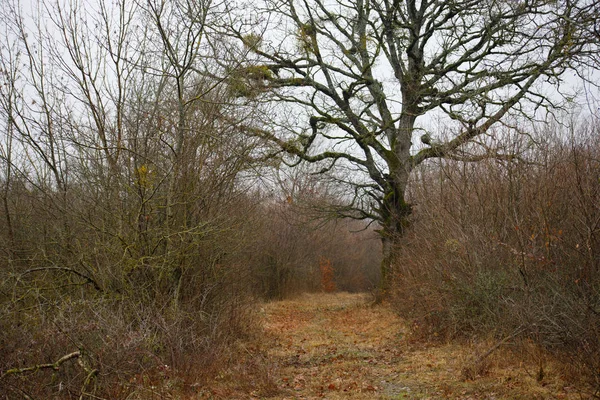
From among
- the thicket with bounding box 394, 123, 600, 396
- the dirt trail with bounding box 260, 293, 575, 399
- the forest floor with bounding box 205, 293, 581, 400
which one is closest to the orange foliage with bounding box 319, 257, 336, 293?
the dirt trail with bounding box 260, 293, 575, 399

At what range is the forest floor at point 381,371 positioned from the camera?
296 inches

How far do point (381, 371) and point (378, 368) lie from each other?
283 mm

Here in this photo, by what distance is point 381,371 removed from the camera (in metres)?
9.75

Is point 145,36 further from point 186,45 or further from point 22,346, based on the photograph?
point 22,346

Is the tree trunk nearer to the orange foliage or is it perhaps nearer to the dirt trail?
the dirt trail

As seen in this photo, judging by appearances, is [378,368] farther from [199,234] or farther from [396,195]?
[396,195]

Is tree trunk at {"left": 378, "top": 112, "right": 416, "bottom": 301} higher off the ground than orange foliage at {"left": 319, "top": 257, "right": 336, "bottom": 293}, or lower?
higher

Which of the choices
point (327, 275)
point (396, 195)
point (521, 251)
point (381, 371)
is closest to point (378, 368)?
point (381, 371)

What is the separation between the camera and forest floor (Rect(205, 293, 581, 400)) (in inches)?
296

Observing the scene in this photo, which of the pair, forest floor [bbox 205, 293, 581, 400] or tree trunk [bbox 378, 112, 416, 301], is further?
tree trunk [bbox 378, 112, 416, 301]

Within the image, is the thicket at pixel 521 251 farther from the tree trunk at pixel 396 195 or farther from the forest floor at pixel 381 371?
the tree trunk at pixel 396 195

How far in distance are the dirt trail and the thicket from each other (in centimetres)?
63

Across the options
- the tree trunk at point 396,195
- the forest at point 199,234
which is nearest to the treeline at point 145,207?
the forest at point 199,234

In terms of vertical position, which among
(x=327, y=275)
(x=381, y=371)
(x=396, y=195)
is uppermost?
(x=396, y=195)
